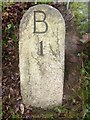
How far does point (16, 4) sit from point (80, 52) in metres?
0.68

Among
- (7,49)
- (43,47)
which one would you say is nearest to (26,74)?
(43,47)

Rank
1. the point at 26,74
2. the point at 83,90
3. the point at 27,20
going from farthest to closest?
the point at 83,90 < the point at 26,74 < the point at 27,20

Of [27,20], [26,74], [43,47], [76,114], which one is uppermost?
[27,20]

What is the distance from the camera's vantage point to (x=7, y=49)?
3066 millimetres

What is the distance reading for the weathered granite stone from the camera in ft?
8.39

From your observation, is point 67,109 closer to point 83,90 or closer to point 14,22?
point 83,90

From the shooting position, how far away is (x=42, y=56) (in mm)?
2654

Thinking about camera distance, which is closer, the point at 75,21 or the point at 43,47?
the point at 43,47

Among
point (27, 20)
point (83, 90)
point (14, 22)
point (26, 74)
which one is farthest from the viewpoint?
point (14, 22)

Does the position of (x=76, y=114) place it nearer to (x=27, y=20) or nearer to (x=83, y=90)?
(x=83, y=90)

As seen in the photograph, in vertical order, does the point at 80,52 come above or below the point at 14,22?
below

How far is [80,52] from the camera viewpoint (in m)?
3.07

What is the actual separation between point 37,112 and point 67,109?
23 cm

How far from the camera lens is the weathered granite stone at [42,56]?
256 centimetres
